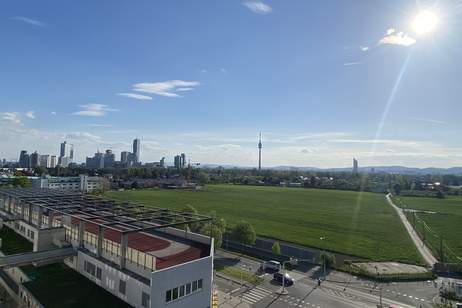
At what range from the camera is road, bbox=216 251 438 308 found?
38125 mm

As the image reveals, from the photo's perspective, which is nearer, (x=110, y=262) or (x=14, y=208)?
(x=110, y=262)

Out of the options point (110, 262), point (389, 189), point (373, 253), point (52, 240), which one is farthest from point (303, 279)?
point (389, 189)

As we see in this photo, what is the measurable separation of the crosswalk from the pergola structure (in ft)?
35.0

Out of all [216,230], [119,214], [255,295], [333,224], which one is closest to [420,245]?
[333,224]

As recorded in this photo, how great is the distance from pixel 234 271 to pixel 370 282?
65.1 ft

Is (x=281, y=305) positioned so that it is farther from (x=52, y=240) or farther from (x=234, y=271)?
(x=52, y=240)

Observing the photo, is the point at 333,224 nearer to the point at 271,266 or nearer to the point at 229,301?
the point at 271,266

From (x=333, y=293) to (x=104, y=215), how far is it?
99.3 ft

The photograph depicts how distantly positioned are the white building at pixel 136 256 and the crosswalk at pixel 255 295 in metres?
9.69

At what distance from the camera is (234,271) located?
4806cm

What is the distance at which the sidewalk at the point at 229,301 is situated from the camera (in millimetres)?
35844

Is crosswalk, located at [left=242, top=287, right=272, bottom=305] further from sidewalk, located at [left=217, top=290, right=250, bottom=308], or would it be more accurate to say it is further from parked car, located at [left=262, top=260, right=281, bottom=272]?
parked car, located at [left=262, top=260, right=281, bottom=272]

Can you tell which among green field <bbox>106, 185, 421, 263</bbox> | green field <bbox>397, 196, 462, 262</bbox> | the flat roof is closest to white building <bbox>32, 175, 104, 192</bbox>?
green field <bbox>106, 185, 421, 263</bbox>

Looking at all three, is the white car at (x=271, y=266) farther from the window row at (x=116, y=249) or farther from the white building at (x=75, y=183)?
the white building at (x=75, y=183)
